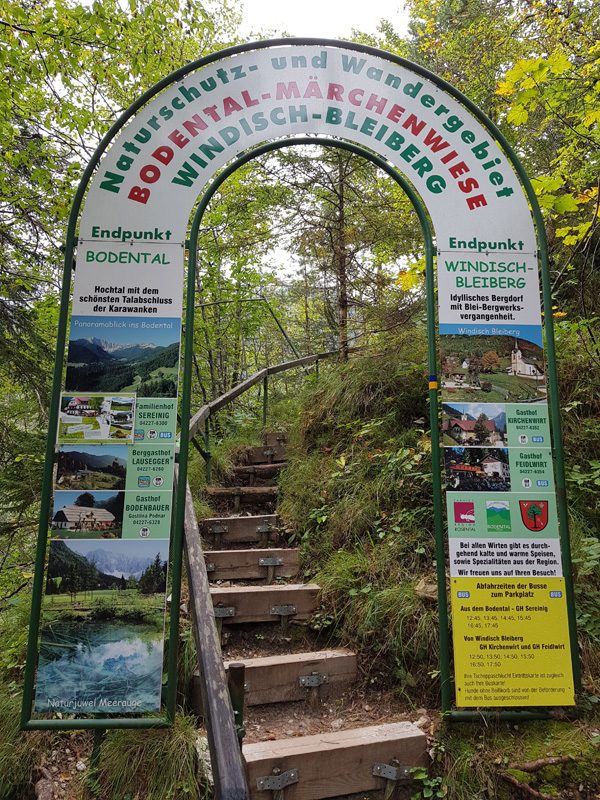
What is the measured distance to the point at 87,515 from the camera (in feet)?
8.43

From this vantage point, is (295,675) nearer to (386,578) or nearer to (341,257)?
(386,578)

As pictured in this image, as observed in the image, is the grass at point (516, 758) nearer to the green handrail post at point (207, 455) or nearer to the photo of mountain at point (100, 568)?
the photo of mountain at point (100, 568)

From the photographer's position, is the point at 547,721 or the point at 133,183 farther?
the point at 133,183

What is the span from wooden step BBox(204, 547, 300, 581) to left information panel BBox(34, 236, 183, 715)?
60.6 inches

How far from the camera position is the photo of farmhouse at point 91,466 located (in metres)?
2.60

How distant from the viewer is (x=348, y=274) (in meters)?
7.56

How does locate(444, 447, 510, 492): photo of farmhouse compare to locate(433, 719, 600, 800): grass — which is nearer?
locate(433, 719, 600, 800): grass

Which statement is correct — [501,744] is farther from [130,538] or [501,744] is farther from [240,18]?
[240,18]

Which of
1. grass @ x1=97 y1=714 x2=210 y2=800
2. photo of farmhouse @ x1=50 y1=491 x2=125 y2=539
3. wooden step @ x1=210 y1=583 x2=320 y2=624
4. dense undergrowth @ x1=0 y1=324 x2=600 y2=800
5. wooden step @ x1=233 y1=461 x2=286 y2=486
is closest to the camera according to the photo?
grass @ x1=97 y1=714 x2=210 y2=800

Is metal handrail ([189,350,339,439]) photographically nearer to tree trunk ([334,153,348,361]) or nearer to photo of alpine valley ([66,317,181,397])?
tree trunk ([334,153,348,361])

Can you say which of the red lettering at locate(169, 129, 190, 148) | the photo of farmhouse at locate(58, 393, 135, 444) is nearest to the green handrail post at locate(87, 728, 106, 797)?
the photo of farmhouse at locate(58, 393, 135, 444)

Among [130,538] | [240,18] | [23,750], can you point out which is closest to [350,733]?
[130,538]

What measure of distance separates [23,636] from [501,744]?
114 inches

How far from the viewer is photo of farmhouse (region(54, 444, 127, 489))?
2598mm
